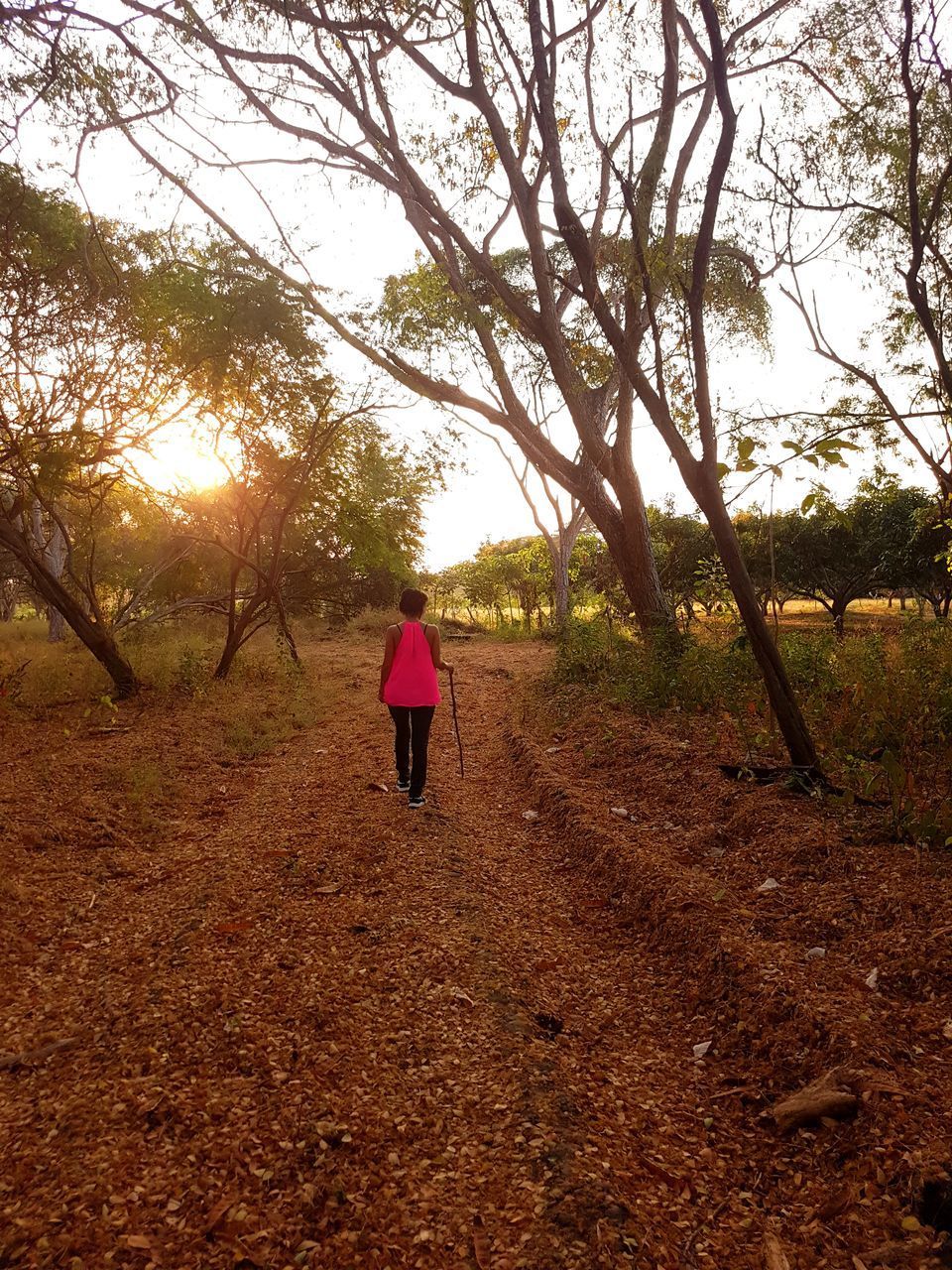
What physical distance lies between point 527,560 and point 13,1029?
85.6ft

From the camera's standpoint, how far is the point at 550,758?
7875 millimetres

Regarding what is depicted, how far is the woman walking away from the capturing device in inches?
241

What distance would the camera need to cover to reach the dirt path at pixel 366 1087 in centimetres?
214

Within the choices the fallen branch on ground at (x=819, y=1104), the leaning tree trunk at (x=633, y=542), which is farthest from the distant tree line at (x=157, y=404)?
the fallen branch on ground at (x=819, y=1104)

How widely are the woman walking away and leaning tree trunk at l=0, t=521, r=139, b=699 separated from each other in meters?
6.33

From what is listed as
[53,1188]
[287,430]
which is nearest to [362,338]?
[287,430]

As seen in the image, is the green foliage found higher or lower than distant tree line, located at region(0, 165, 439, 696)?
lower

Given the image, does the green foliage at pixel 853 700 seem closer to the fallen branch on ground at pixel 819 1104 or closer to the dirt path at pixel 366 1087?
the fallen branch on ground at pixel 819 1104

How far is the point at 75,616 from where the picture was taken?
10180 mm

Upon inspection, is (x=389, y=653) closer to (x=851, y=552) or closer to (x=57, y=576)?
(x=57, y=576)

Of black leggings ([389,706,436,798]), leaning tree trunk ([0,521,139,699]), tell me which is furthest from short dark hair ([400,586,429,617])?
leaning tree trunk ([0,521,139,699])

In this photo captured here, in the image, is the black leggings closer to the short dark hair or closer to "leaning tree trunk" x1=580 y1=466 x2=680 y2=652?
the short dark hair

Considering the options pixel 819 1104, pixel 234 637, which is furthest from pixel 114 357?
pixel 819 1104

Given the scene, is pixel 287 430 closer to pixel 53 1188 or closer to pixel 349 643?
pixel 349 643
